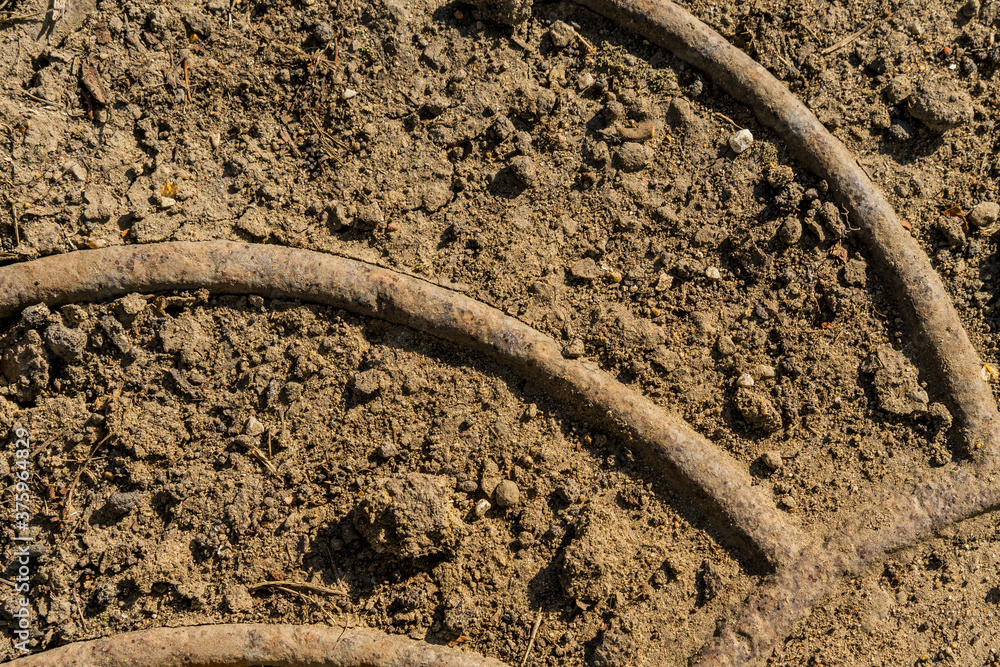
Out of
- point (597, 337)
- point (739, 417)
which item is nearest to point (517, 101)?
point (597, 337)

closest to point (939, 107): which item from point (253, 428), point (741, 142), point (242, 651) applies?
point (741, 142)

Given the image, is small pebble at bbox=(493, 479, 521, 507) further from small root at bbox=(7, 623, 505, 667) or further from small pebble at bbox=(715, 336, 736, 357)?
small pebble at bbox=(715, 336, 736, 357)

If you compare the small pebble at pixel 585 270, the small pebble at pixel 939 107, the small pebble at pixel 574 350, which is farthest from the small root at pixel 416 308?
the small pebble at pixel 939 107

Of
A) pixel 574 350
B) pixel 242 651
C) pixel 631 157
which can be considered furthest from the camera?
pixel 631 157

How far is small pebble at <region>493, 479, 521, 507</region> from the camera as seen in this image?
240cm

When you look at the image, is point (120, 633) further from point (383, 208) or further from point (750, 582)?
point (750, 582)

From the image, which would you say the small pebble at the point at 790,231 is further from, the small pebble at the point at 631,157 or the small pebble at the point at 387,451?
the small pebble at the point at 387,451

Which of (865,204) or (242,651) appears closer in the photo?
(242,651)

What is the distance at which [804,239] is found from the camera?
8.38 ft

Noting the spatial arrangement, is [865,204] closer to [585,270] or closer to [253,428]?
[585,270]

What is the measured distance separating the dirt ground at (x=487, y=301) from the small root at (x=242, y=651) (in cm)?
6

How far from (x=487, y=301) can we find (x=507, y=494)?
76 cm

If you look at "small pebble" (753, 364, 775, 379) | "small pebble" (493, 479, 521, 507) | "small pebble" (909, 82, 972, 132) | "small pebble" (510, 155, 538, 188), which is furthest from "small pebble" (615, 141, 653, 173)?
"small pebble" (493, 479, 521, 507)

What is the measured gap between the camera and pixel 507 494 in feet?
7.88
